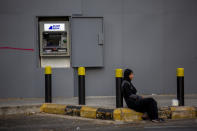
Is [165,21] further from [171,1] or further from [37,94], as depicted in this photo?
[37,94]

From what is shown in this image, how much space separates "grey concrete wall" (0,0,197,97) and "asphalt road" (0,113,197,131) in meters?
2.34

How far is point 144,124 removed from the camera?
6.24m

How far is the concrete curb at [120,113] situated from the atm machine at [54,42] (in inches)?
96.1

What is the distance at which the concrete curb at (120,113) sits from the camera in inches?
260

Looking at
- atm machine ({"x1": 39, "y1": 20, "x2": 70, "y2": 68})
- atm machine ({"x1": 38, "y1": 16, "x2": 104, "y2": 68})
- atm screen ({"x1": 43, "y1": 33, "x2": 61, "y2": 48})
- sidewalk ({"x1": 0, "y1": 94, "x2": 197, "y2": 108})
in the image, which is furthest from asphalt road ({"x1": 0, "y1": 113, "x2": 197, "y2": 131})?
atm screen ({"x1": 43, "y1": 33, "x2": 61, "y2": 48})

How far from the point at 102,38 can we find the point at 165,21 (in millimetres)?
2135

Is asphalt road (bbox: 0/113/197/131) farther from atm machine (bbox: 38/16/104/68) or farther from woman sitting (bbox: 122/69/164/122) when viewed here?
atm machine (bbox: 38/16/104/68)

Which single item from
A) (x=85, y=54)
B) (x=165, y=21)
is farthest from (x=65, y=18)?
(x=165, y=21)

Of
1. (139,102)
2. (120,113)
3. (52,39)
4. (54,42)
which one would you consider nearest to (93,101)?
(120,113)

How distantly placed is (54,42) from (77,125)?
12.6 ft

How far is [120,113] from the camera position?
6578 mm

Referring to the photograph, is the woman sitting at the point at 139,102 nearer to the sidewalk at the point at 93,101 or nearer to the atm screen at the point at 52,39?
the sidewalk at the point at 93,101

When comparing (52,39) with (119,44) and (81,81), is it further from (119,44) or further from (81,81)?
(81,81)

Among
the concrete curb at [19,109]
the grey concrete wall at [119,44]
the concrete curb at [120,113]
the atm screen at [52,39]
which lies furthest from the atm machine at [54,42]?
the concrete curb at [120,113]
